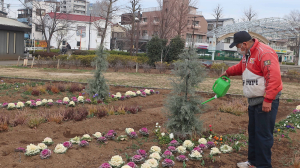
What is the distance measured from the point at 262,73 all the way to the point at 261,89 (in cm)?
21

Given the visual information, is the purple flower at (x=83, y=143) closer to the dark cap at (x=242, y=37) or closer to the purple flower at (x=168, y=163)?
the purple flower at (x=168, y=163)

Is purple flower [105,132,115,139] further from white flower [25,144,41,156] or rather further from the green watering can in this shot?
the green watering can

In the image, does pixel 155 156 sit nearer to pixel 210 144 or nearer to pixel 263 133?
pixel 210 144

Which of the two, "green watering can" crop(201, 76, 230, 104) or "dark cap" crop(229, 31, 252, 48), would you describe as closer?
Answer: "dark cap" crop(229, 31, 252, 48)

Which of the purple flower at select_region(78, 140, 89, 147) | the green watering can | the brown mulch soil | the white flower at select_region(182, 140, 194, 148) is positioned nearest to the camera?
the brown mulch soil

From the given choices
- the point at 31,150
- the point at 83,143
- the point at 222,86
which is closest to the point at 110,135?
the point at 83,143

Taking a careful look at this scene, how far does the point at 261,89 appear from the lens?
3.40m

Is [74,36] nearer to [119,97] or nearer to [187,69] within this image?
[119,97]

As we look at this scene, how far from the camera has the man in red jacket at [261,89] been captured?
3232 mm

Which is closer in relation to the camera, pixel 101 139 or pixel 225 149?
pixel 225 149

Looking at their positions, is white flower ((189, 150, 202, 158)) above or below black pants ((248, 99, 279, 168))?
below

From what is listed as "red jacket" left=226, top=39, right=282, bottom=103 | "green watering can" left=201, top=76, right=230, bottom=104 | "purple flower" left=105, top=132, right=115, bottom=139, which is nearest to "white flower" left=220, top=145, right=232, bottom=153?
"green watering can" left=201, top=76, right=230, bottom=104

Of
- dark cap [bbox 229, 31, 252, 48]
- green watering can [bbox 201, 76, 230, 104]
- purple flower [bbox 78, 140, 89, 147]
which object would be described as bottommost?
purple flower [bbox 78, 140, 89, 147]

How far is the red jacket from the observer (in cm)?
320
